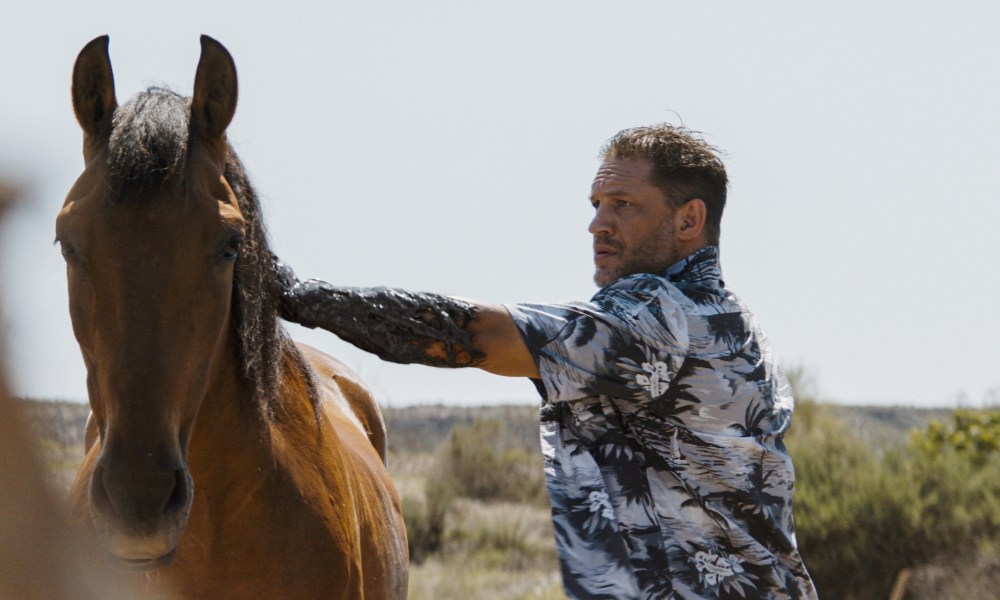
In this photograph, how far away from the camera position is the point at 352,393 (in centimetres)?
507

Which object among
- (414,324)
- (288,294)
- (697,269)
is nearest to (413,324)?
(414,324)

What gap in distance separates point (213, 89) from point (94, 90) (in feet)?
0.83

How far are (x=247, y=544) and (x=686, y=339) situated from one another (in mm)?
1131

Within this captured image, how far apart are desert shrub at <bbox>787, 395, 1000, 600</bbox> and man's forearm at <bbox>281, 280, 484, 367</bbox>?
26.2ft

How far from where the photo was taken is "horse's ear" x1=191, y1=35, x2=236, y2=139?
252cm

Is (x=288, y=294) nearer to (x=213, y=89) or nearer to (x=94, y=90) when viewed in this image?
(x=213, y=89)

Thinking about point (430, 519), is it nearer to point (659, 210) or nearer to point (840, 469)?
point (840, 469)

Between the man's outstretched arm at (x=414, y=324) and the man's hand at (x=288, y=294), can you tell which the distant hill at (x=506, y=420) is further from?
the man's hand at (x=288, y=294)

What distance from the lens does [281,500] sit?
2.66 m

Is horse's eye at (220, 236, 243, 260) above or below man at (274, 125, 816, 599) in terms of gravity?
above

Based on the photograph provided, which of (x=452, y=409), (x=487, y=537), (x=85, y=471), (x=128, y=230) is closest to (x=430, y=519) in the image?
(x=487, y=537)

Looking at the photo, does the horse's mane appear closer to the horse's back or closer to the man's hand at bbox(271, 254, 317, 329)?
the man's hand at bbox(271, 254, 317, 329)

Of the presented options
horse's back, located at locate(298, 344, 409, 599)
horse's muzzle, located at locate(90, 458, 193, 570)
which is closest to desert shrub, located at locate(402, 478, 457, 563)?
horse's back, located at locate(298, 344, 409, 599)

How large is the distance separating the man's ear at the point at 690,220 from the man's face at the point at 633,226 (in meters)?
0.02
